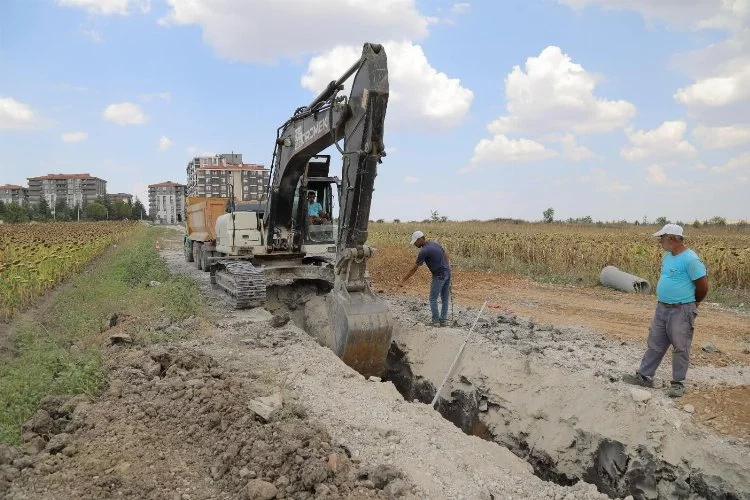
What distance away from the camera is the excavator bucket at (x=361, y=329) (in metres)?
6.53

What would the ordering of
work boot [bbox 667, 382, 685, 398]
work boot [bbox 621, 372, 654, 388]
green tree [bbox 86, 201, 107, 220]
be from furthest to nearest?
1. green tree [bbox 86, 201, 107, 220]
2. work boot [bbox 621, 372, 654, 388]
3. work boot [bbox 667, 382, 685, 398]

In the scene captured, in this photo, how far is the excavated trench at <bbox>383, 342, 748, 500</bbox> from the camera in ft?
15.6

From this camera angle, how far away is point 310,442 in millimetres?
4184

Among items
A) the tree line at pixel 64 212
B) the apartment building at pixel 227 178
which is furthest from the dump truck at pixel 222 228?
the tree line at pixel 64 212

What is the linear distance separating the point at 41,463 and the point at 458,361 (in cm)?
496

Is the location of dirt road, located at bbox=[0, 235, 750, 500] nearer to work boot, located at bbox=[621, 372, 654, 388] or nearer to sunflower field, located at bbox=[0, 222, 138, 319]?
work boot, located at bbox=[621, 372, 654, 388]

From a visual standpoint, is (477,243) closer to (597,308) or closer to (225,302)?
(597,308)

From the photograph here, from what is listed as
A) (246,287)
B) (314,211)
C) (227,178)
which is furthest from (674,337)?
(227,178)

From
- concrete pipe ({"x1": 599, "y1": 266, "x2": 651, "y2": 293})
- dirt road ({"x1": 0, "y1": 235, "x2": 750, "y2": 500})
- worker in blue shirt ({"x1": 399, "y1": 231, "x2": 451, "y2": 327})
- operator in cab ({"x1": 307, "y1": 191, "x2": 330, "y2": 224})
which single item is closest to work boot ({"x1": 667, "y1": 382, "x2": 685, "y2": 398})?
dirt road ({"x1": 0, "y1": 235, "x2": 750, "y2": 500})

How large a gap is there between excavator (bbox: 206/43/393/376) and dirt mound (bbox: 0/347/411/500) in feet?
5.22

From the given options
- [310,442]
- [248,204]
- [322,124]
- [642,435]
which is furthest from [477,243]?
[310,442]

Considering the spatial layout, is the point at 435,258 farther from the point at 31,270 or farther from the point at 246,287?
the point at 31,270

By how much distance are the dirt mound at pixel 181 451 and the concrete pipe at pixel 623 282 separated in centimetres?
1062

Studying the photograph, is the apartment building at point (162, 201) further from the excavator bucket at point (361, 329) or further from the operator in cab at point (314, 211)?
the excavator bucket at point (361, 329)
